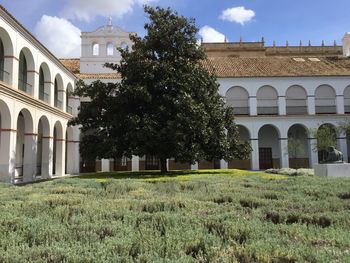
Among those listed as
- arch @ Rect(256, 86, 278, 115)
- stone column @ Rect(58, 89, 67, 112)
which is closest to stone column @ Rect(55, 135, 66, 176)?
stone column @ Rect(58, 89, 67, 112)

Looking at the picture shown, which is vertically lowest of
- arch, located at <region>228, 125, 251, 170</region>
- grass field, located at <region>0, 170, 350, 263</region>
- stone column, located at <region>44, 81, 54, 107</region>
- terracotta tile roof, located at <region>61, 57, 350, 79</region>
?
grass field, located at <region>0, 170, 350, 263</region>

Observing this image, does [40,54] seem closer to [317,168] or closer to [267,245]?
[317,168]

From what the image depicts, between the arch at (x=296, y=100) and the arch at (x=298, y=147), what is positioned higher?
the arch at (x=296, y=100)

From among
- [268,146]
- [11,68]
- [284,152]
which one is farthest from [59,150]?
[268,146]

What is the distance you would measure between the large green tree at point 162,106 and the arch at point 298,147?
Result: 12.8 meters

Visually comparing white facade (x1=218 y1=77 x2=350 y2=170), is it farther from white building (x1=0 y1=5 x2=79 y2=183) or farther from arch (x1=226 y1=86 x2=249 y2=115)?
white building (x1=0 y1=5 x2=79 y2=183)

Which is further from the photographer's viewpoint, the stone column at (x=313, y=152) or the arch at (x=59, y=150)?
the stone column at (x=313, y=152)

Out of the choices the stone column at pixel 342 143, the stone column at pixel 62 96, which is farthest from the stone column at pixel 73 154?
the stone column at pixel 342 143

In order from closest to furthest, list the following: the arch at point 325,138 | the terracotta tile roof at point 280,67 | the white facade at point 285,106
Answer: the arch at point 325,138 < the white facade at point 285,106 < the terracotta tile roof at point 280,67

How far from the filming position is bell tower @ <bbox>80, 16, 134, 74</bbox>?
34.2 meters

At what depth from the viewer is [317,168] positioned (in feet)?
64.1

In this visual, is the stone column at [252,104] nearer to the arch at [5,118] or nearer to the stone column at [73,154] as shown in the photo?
the stone column at [73,154]

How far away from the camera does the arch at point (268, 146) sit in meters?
34.9

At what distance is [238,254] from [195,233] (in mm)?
756
